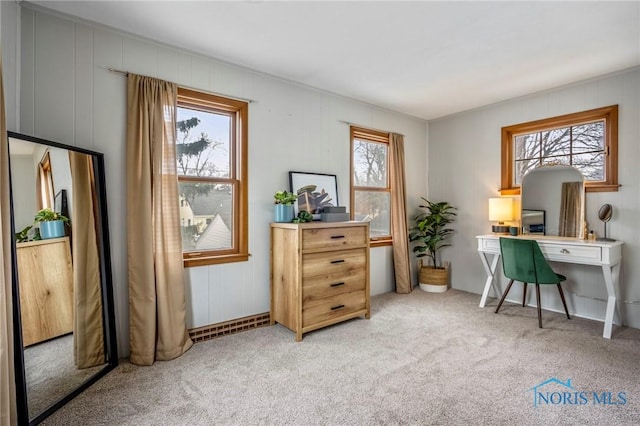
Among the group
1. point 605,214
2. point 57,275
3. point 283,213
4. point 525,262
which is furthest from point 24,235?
point 605,214

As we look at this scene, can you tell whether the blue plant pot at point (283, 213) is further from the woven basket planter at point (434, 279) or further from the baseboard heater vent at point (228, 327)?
the woven basket planter at point (434, 279)

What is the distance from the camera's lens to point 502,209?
3.64 meters

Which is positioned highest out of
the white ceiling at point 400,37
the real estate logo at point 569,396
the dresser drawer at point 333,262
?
the white ceiling at point 400,37

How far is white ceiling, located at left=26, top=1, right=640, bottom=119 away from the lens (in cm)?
207

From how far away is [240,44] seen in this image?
2.54 m

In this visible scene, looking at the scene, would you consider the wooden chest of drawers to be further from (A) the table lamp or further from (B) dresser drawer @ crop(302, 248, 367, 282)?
(A) the table lamp

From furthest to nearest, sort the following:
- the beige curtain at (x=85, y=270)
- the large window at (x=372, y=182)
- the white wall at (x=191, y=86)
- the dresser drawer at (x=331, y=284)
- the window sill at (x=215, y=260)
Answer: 1. the large window at (x=372, y=182)
2. the dresser drawer at (x=331, y=284)
3. the window sill at (x=215, y=260)
4. the white wall at (x=191, y=86)
5. the beige curtain at (x=85, y=270)

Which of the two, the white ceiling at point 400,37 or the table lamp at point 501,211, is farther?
the table lamp at point 501,211

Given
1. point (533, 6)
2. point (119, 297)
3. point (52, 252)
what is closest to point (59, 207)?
point (52, 252)

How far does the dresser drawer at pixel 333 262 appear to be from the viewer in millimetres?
2769

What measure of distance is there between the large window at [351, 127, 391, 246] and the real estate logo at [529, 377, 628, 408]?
2.32 meters

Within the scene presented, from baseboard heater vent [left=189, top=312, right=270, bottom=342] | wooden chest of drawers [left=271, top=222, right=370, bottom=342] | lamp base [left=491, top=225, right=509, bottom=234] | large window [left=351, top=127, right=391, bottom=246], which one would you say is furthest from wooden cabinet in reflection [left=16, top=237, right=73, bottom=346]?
lamp base [left=491, top=225, right=509, bottom=234]

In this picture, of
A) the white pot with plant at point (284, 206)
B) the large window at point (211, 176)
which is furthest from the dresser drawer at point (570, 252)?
the large window at point (211, 176)

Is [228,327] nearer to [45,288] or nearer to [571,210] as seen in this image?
[45,288]
